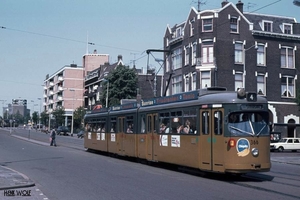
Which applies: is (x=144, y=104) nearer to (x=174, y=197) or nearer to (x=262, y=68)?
(x=174, y=197)

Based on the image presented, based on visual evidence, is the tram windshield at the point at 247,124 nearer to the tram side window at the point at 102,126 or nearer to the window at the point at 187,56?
the tram side window at the point at 102,126

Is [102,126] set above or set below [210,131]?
above

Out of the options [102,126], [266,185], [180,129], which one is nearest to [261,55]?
[102,126]

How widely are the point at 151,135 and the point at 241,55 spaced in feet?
97.9

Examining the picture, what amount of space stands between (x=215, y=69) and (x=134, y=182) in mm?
32986

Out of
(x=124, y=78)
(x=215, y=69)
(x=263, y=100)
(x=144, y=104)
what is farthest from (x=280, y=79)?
(x=263, y=100)

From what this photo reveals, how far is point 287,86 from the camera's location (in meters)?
51.0

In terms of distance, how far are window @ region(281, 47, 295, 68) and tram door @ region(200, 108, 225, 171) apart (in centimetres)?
3682

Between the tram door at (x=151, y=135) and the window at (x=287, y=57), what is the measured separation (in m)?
33.0

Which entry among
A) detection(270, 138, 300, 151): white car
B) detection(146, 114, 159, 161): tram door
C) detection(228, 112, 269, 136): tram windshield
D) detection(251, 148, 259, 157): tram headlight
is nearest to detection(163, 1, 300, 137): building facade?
detection(270, 138, 300, 151): white car

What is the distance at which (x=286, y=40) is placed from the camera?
50625 mm

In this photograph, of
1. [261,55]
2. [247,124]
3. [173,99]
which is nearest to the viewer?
[247,124]

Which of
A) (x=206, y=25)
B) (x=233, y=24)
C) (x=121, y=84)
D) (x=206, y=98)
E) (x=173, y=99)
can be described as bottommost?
(x=206, y=98)

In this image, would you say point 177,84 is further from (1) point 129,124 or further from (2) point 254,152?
(2) point 254,152
